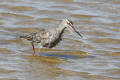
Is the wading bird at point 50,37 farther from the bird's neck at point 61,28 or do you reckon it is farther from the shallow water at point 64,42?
the shallow water at point 64,42

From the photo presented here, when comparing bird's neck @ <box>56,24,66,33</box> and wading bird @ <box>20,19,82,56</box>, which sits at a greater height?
bird's neck @ <box>56,24,66,33</box>

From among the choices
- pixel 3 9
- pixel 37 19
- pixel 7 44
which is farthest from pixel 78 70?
pixel 3 9

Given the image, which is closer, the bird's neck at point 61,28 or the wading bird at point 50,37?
the wading bird at point 50,37

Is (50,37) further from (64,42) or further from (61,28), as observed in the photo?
(64,42)

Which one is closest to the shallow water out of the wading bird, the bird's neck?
the wading bird

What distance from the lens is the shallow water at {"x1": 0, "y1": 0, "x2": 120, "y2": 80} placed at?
9977 mm

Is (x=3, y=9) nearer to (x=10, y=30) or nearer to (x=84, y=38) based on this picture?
(x=10, y=30)

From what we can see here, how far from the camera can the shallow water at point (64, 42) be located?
9977 mm

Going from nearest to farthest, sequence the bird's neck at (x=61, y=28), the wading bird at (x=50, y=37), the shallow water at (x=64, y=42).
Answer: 1. the shallow water at (x=64, y=42)
2. the wading bird at (x=50, y=37)
3. the bird's neck at (x=61, y=28)

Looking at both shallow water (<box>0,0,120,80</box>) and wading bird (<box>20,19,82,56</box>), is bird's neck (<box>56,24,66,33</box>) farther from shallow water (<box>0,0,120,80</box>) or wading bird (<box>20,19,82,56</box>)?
shallow water (<box>0,0,120,80</box>)

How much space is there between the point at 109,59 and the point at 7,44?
2990 mm

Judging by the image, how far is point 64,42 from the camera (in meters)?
12.5

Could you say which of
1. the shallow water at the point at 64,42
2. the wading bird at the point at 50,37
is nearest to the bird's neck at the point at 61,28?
the wading bird at the point at 50,37

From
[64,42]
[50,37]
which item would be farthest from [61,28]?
[64,42]
